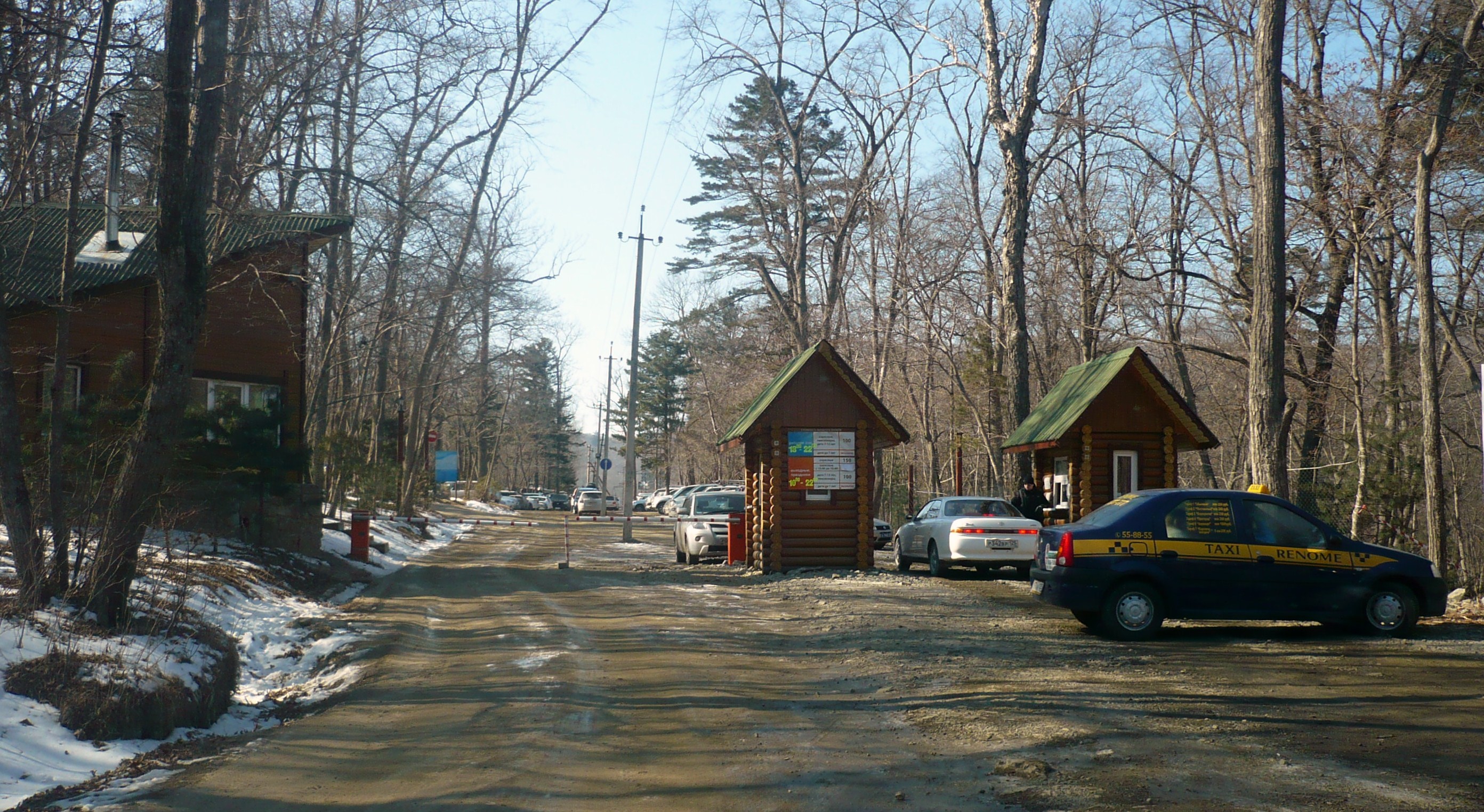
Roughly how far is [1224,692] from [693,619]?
22.6 feet

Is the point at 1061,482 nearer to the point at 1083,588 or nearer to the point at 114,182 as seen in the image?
the point at 1083,588

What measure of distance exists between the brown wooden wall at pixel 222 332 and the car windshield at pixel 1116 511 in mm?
13233

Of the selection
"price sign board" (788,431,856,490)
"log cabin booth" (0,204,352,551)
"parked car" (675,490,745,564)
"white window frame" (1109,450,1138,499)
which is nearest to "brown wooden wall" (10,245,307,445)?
"log cabin booth" (0,204,352,551)

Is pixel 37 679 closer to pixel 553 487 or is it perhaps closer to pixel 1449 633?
pixel 1449 633

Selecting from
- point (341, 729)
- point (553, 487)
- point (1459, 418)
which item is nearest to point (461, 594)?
point (341, 729)

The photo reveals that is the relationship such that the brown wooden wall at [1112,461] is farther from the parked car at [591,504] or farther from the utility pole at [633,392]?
the parked car at [591,504]

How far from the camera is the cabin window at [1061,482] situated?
69.2 ft

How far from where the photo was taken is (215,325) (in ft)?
69.3

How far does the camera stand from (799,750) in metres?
7.26

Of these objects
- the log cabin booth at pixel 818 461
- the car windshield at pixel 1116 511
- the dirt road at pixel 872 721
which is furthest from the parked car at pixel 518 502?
the car windshield at pixel 1116 511

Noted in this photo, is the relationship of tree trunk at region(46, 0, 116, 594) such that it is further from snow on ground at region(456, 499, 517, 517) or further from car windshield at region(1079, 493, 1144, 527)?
snow on ground at region(456, 499, 517, 517)

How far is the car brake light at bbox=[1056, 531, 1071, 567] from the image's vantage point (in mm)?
11656

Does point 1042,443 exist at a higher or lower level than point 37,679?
higher

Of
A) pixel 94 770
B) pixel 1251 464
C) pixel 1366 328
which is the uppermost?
pixel 1366 328
